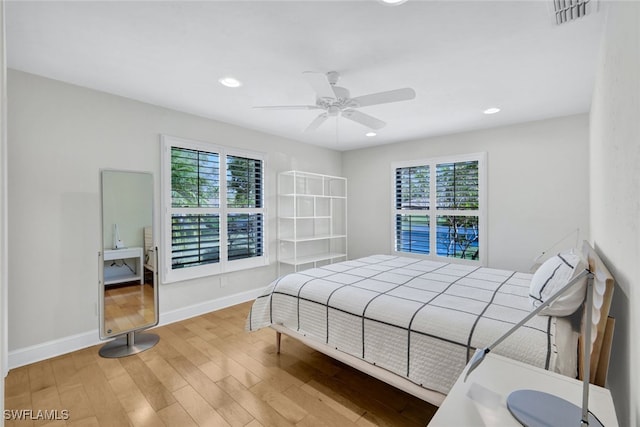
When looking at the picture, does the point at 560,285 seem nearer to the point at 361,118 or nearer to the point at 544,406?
the point at 544,406

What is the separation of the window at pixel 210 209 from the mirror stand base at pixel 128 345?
623 millimetres

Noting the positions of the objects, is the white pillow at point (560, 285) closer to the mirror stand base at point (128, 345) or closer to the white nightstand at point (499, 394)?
the white nightstand at point (499, 394)

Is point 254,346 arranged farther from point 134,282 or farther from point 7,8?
point 7,8

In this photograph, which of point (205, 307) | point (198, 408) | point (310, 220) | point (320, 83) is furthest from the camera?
point (310, 220)

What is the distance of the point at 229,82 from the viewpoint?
2682 mm

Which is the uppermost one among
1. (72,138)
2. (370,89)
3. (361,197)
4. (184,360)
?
(370,89)

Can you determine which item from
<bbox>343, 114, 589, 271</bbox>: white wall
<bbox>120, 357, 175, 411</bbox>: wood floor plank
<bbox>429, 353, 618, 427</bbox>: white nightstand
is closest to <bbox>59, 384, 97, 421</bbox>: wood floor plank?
<bbox>120, 357, 175, 411</bbox>: wood floor plank

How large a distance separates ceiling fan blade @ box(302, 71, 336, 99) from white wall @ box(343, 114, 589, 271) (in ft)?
9.30

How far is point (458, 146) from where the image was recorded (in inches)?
172

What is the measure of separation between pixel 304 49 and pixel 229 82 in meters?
0.89

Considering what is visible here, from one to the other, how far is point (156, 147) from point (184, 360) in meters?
2.22

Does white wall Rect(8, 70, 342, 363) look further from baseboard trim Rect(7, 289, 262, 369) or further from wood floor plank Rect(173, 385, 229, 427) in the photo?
wood floor plank Rect(173, 385, 229, 427)

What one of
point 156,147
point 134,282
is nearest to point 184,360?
point 134,282

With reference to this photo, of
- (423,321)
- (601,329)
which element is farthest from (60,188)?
(601,329)
